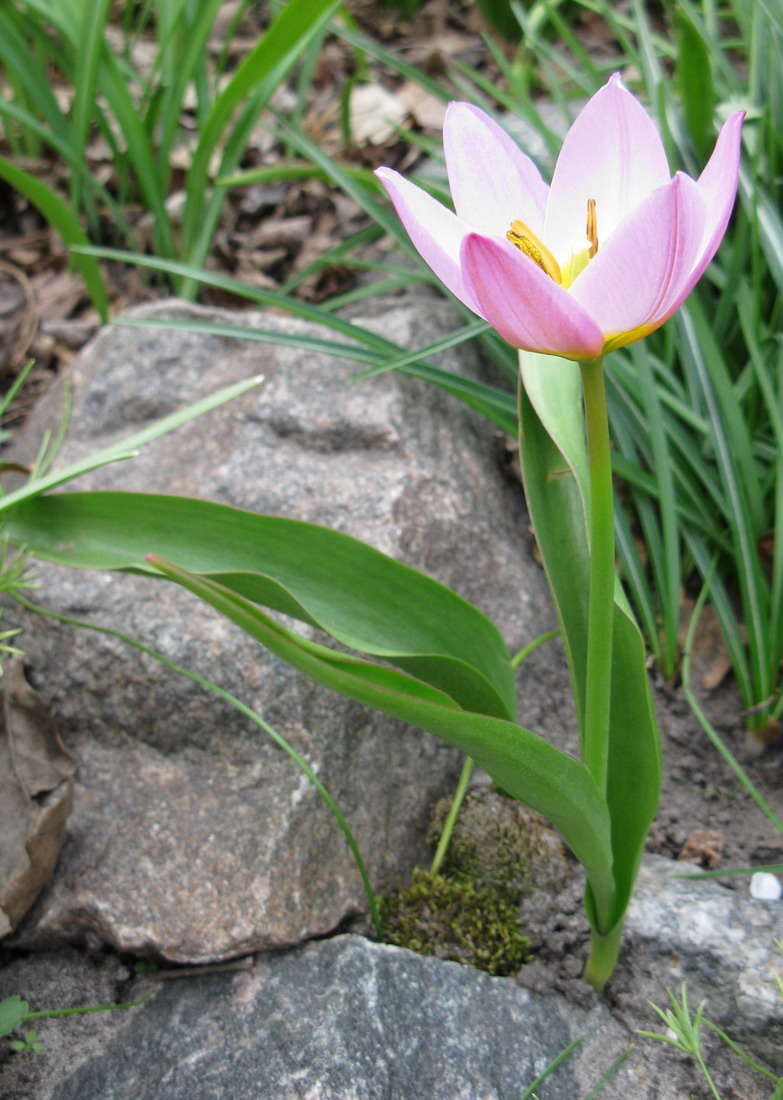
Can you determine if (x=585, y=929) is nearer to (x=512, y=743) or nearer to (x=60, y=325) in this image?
(x=512, y=743)

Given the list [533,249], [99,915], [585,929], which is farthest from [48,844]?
[533,249]

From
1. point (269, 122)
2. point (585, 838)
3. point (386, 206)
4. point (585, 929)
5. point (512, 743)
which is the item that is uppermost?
point (269, 122)

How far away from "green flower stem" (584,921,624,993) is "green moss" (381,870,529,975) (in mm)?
94

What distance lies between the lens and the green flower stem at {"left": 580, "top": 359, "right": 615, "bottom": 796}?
2.31 feet

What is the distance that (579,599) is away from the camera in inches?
37.5

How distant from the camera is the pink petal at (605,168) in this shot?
74cm

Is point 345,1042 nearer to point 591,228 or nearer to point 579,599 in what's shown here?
point 579,599

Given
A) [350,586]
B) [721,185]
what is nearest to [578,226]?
[721,185]

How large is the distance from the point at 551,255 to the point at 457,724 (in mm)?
417

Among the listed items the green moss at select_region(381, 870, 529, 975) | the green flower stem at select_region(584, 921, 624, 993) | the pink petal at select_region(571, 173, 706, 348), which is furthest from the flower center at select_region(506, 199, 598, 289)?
the green moss at select_region(381, 870, 529, 975)

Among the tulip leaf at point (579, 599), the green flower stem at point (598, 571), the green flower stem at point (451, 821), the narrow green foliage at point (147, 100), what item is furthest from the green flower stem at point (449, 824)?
the narrow green foliage at point (147, 100)

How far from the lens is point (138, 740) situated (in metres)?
1.25

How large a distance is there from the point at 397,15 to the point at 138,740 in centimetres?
289

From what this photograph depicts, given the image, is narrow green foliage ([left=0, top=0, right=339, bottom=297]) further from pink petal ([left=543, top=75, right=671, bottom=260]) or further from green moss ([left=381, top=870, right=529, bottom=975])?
green moss ([left=381, top=870, right=529, bottom=975])
